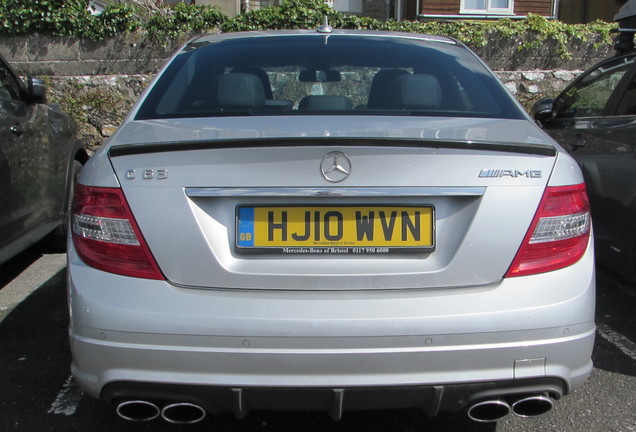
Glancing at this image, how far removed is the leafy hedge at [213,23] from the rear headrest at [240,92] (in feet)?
22.6

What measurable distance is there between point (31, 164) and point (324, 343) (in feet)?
10.3

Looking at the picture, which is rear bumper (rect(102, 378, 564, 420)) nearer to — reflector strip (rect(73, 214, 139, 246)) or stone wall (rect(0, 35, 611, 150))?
reflector strip (rect(73, 214, 139, 246))

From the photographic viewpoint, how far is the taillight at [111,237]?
6.75 ft

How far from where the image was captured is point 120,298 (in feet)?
6.68

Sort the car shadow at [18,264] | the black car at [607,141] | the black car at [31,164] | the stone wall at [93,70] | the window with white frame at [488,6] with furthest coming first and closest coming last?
the window with white frame at [488,6]
the stone wall at [93,70]
the car shadow at [18,264]
the black car at [31,164]
the black car at [607,141]

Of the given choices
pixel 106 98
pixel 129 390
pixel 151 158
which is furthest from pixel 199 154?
pixel 106 98

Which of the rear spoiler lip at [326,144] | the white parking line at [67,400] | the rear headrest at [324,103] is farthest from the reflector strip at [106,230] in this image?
the white parking line at [67,400]

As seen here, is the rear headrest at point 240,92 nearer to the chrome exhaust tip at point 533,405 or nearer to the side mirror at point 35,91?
the chrome exhaust tip at point 533,405

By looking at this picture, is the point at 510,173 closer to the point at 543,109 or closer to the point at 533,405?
the point at 533,405

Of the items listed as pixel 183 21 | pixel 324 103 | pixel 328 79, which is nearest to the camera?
pixel 324 103

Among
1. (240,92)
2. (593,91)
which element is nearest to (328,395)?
(240,92)

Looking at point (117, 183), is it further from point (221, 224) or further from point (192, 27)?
point (192, 27)

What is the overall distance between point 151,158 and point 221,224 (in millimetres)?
316

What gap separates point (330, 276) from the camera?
2035mm
